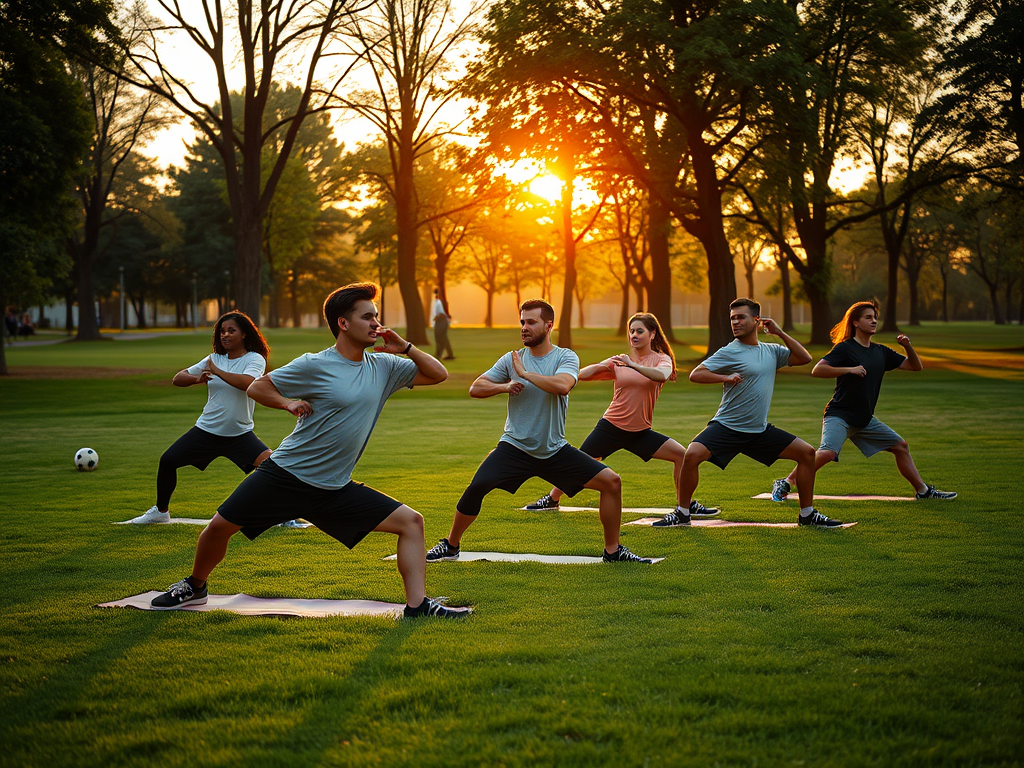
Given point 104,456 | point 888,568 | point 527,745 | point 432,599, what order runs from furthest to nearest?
1. point 104,456
2. point 888,568
3. point 432,599
4. point 527,745

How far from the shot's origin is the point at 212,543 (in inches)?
235

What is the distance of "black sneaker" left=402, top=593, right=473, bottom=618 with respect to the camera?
586 centimetres

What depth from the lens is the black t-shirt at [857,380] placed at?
31.8 ft

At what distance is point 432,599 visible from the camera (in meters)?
6.00

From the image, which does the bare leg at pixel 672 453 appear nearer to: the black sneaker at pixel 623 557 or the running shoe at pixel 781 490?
the running shoe at pixel 781 490

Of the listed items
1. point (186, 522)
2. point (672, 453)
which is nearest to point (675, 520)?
point (672, 453)

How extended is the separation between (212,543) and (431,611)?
1.46m

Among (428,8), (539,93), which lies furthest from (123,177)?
(539,93)

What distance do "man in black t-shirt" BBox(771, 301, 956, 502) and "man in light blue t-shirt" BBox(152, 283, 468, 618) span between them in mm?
5260

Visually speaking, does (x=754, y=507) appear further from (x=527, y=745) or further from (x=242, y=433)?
(x=527, y=745)

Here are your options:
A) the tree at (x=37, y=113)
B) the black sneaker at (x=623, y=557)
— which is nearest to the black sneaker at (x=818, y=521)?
the black sneaker at (x=623, y=557)

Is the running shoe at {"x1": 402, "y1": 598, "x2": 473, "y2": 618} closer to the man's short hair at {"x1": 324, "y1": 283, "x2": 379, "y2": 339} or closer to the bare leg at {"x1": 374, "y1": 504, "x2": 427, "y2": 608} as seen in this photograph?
the bare leg at {"x1": 374, "y1": 504, "x2": 427, "y2": 608}

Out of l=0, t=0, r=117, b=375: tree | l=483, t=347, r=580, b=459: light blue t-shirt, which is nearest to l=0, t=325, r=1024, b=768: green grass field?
l=483, t=347, r=580, b=459: light blue t-shirt

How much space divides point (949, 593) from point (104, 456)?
40.4ft
